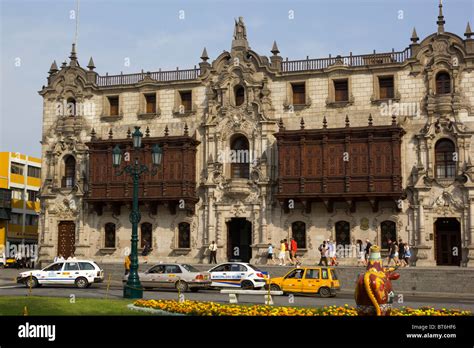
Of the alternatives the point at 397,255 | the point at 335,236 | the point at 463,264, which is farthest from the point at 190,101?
the point at 463,264

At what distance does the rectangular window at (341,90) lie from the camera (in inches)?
1613

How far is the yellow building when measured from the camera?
6575 centimetres

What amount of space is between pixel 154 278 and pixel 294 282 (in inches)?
265

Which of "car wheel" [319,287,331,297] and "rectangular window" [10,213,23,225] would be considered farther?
"rectangular window" [10,213,23,225]

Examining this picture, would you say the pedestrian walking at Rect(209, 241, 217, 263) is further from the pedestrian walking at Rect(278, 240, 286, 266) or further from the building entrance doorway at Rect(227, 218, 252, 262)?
the pedestrian walking at Rect(278, 240, 286, 266)

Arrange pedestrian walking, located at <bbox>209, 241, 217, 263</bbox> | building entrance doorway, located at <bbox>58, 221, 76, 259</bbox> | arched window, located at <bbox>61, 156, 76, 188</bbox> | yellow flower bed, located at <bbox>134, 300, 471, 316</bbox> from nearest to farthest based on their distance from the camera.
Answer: yellow flower bed, located at <bbox>134, 300, 471, 316</bbox> < pedestrian walking, located at <bbox>209, 241, 217, 263</bbox> < building entrance doorway, located at <bbox>58, 221, 76, 259</bbox> < arched window, located at <bbox>61, 156, 76, 188</bbox>

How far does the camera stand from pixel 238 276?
3050 cm

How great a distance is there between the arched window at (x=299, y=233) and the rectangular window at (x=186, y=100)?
10995 mm

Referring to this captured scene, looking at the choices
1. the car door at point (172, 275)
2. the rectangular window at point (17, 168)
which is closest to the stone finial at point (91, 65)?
the car door at point (172, 275)

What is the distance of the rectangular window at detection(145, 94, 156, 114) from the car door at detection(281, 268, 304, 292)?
20.4 m

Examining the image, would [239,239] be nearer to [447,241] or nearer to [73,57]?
[447,241]

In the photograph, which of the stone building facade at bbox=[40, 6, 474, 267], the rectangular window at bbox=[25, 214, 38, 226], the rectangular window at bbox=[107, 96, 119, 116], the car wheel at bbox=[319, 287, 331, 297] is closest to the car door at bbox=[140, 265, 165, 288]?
the car wheel at bbox=[319, 287, 331, 297]
